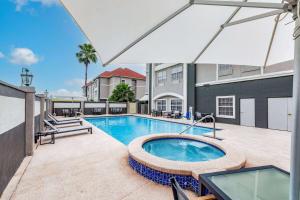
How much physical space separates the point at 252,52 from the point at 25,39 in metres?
34.7

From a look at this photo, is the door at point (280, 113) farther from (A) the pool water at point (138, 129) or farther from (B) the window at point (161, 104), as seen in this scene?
(B) the window at point (161, 104)

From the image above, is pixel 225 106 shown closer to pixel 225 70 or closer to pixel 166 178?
pixel 225 70

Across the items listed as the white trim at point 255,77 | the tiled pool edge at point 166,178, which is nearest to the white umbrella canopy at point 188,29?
the tiled pool edge at point 166,178

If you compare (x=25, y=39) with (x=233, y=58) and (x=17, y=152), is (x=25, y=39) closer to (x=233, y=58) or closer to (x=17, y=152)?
(x=17, y=152)

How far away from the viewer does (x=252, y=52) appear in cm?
398

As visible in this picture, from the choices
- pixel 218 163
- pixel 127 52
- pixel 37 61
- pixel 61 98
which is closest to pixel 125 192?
pixel 218 163

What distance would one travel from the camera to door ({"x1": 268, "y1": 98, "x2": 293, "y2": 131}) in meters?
9.37

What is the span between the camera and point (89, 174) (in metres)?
3.89

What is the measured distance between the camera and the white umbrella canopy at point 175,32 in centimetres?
248

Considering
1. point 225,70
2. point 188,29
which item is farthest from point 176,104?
point 188,29

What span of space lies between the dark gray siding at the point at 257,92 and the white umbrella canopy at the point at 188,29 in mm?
7217

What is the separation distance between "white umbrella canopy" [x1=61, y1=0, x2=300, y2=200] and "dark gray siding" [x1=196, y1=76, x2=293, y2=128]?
23.7ft

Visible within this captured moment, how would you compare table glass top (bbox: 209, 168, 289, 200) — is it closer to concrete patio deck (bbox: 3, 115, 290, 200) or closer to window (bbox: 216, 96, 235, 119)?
concrete patio deck (bbox: 3, 115, 290, 200)

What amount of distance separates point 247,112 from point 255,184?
10790 mm
